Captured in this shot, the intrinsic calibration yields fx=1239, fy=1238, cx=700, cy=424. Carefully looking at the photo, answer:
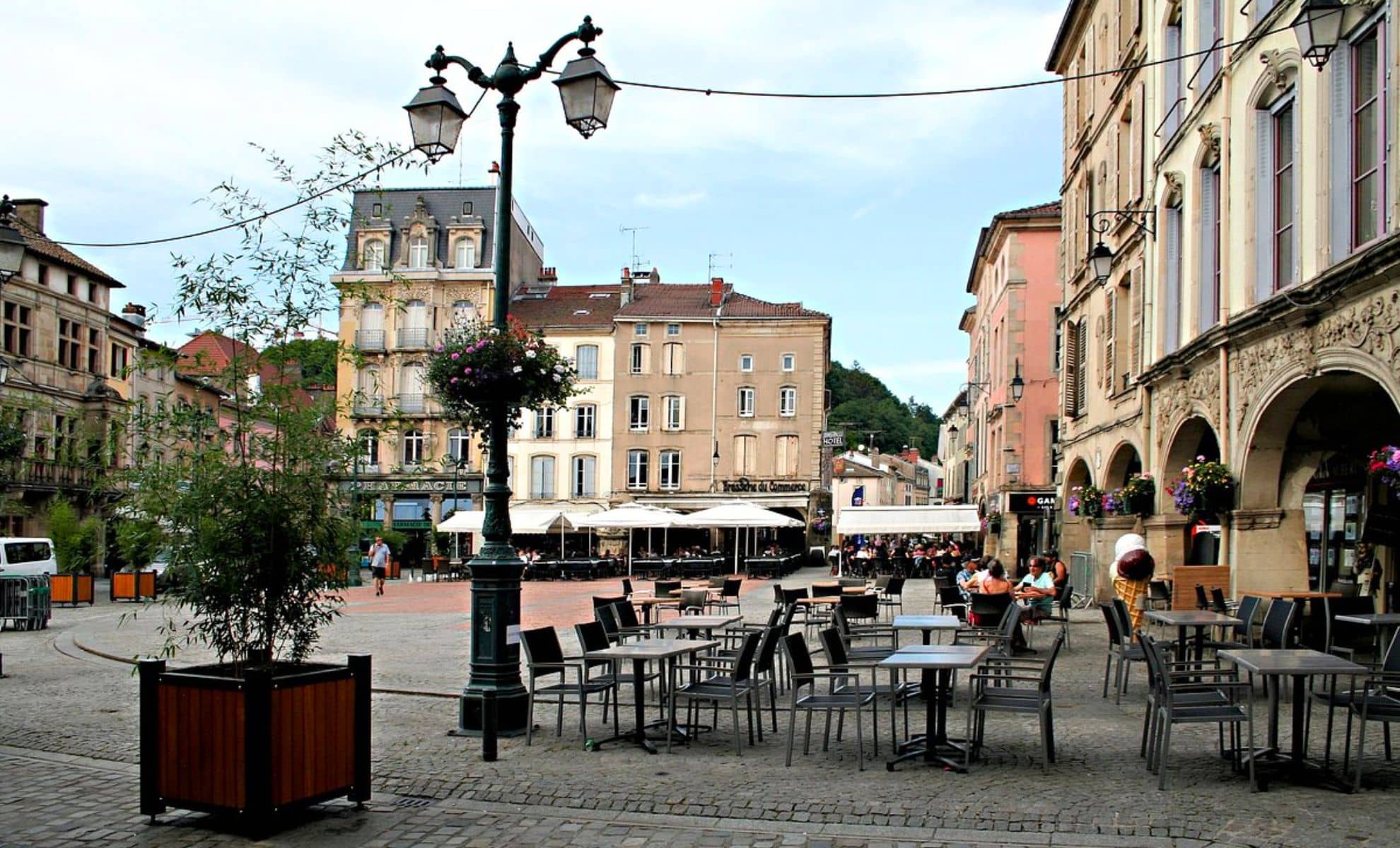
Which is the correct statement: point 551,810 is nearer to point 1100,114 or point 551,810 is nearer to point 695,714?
point 695,714

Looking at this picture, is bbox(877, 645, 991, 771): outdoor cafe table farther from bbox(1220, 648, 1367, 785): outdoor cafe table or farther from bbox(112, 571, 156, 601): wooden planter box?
bbox(112, 571, 156, 601): wooden planter box

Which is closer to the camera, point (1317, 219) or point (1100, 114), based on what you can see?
point (1317, 219)

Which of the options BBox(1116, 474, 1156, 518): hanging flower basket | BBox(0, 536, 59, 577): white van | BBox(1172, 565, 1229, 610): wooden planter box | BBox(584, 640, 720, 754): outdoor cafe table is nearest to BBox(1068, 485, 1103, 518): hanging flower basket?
BBox(1116, 474, 1156, 518): hanging flower basket

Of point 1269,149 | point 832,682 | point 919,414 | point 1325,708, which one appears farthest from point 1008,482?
point 919,414

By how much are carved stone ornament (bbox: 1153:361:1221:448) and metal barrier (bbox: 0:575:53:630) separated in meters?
19.2

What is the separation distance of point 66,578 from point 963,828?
26483 mm

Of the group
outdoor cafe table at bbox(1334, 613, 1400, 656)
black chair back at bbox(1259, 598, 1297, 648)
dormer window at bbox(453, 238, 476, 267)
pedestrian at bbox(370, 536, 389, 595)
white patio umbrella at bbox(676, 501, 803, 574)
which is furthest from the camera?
dormer window at bbox(453, 238, 476, 267)

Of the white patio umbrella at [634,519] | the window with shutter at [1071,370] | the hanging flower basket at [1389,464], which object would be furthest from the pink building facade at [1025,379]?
the hanging flower basket at [1389,464]

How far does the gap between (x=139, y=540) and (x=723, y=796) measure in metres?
3.79

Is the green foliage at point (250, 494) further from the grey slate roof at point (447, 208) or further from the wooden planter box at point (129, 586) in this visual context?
the grey slate roof at point (447, 208)

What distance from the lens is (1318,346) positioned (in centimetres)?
1301

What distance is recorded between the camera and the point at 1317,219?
1305 centimetres

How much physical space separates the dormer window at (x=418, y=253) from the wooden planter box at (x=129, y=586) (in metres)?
29.0

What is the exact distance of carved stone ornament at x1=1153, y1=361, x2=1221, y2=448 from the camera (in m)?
16.9
